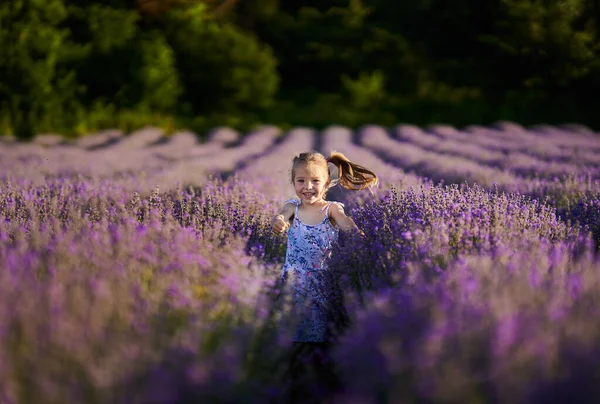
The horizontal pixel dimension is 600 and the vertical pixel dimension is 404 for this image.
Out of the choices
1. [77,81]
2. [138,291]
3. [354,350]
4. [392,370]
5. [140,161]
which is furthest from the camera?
[77,81]

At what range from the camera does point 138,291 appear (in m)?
2.13

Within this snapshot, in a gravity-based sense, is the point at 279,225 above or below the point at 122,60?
below

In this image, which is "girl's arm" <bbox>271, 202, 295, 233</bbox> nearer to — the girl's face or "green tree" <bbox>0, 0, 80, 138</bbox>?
the girl's face

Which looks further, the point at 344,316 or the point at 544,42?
the point at 544,42

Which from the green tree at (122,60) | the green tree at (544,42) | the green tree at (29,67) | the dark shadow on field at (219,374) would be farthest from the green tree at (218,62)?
the dark shadow on field at (219,374)

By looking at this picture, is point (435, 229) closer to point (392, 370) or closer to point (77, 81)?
point (392, 370)

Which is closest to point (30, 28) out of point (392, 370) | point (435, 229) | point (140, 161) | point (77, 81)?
point (77, 81)

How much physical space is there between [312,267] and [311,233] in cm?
20

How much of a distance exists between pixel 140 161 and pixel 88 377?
22.7 ft

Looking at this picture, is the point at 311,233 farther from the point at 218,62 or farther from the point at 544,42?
the point at 218,62

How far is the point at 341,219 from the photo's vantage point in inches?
143

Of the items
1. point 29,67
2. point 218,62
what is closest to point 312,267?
point 29,67

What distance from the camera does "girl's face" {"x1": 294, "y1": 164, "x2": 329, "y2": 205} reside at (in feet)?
11.8

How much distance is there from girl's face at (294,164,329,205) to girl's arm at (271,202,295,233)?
9 centimetres
